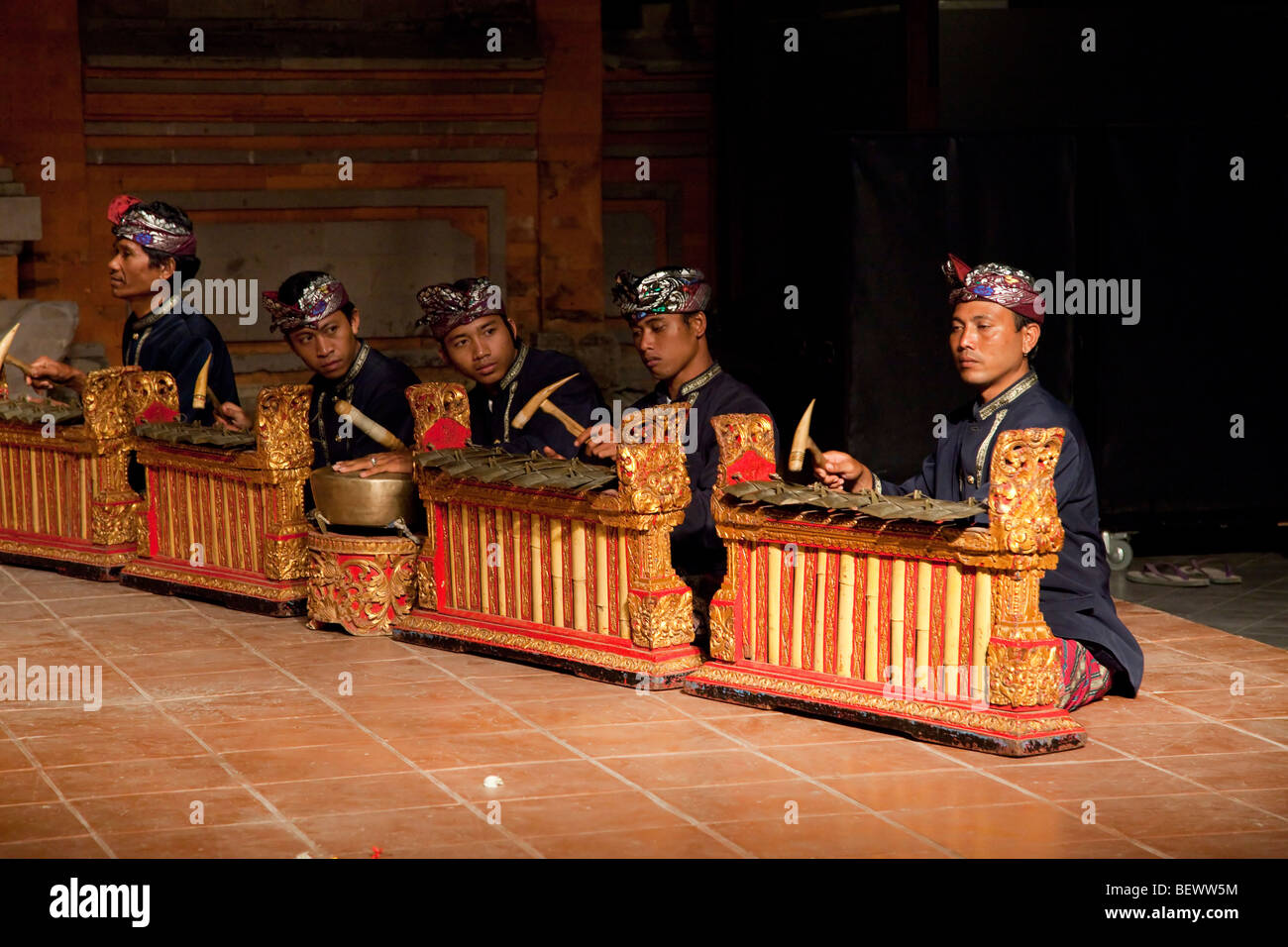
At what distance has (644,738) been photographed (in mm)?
4977

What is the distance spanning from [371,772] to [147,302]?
11.8ft

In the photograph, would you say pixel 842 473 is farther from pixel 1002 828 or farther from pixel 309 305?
pixel 309 305

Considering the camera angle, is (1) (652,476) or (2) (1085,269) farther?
(2) (1085,269)

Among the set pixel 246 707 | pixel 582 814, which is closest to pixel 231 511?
pixel 246 707

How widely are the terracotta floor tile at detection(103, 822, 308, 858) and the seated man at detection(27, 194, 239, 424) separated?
3.57m

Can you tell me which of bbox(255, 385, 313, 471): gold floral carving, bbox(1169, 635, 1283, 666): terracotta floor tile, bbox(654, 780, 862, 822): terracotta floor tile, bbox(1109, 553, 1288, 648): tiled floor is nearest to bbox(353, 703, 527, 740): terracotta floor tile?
bbox(654, 780, 862, 822): terracotta floor tile

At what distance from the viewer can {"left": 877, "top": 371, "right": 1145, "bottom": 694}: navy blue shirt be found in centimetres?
517

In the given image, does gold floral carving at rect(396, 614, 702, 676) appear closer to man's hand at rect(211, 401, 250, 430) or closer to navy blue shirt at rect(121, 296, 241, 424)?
man's hand at rect(211, 401, 250, 430)

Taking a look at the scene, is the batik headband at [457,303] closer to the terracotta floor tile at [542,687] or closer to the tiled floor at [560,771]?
the tiled floor at [560,771]

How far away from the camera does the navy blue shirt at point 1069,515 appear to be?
5.17m

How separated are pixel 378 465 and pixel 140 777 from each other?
6.17ft

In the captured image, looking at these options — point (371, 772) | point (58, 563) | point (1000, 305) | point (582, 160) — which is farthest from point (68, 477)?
point (582, 160)

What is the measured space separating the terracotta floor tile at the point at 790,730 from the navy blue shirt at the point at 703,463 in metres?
0.89

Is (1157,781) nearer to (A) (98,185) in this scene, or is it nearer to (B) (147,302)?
(B) (147,302)
